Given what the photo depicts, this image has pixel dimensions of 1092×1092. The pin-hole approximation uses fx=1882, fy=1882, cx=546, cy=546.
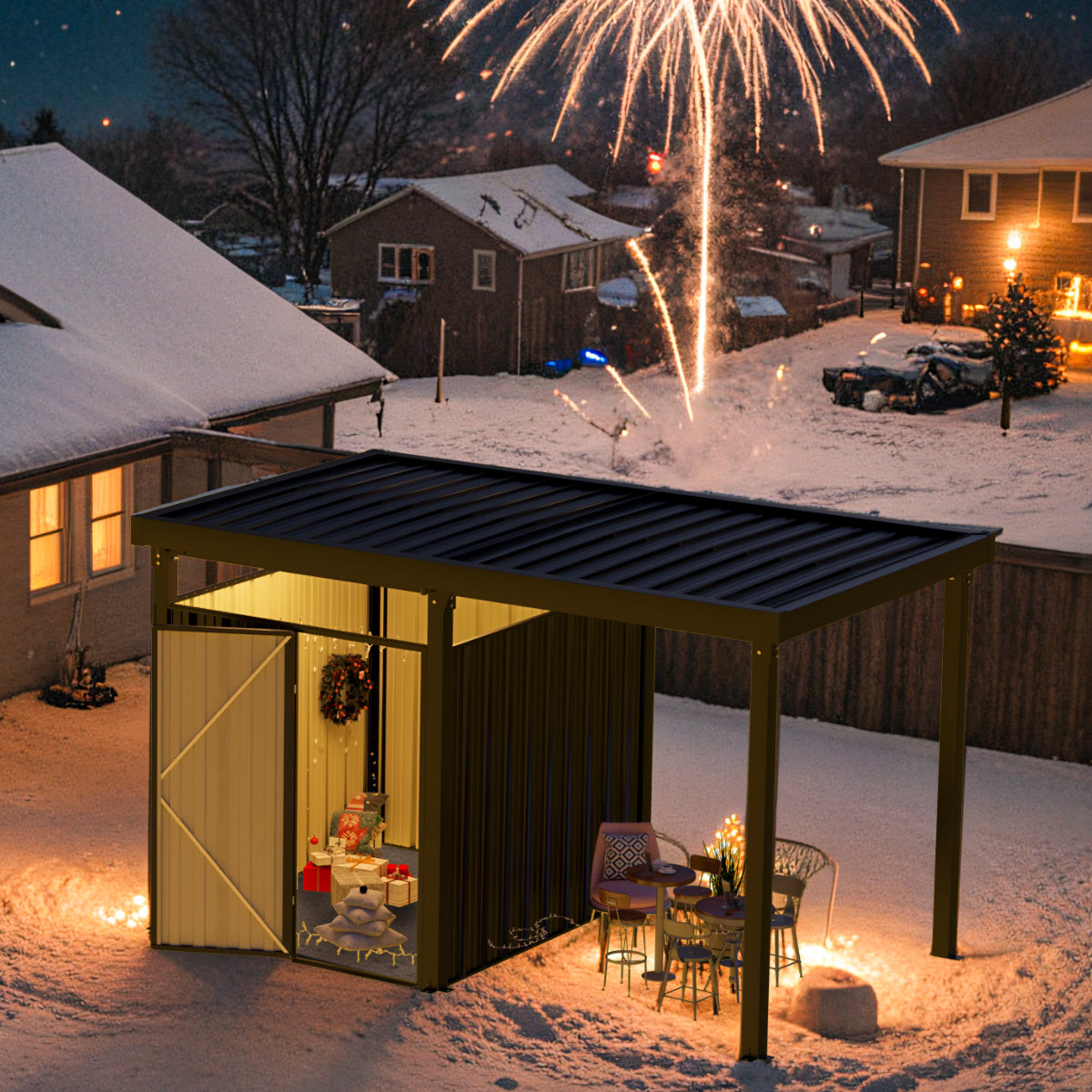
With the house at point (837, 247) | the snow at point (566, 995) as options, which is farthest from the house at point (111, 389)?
the house at point (837, 247)

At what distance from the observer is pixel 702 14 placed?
62.5 meters

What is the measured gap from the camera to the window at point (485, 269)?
45.0m

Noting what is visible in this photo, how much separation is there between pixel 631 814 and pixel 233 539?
3340 mm

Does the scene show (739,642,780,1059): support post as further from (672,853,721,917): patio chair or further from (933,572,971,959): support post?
(933,572,971,959): support post

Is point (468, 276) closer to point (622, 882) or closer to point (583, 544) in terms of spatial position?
point (622, 882)

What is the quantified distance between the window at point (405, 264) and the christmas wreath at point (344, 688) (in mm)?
33008

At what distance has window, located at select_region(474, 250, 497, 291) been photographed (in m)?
45.0

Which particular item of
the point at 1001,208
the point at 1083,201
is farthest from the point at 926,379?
the point at 1001,208

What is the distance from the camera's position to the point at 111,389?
17.6 meters

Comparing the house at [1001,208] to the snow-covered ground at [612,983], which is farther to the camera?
the house at [1001,208]

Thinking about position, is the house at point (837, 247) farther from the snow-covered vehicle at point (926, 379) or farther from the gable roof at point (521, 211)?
the snow-covered vehicle at point (926, 379)

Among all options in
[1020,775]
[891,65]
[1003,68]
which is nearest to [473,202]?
[1020,775]

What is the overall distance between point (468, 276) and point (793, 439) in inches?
486

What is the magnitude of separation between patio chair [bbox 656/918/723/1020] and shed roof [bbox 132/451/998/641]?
2114 mm
